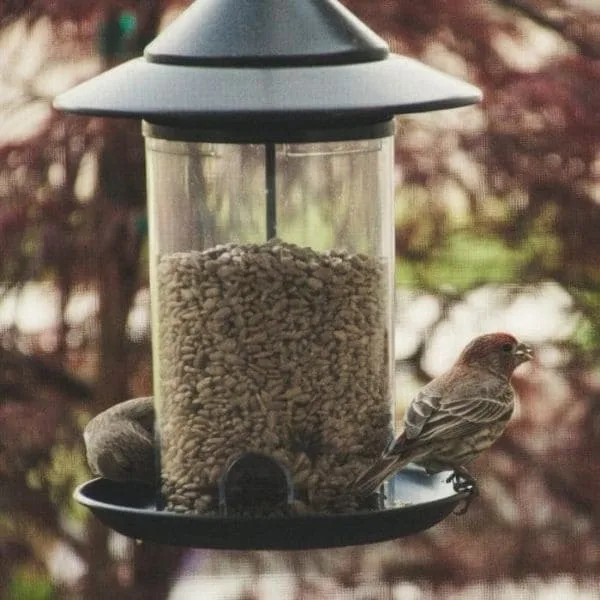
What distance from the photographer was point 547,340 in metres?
5.84

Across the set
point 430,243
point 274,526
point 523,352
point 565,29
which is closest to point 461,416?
point 523,352

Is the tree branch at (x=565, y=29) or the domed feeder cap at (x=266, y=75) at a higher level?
the domed feeder cap at (x=266, y=75)

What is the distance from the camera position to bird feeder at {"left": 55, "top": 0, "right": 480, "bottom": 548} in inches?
136

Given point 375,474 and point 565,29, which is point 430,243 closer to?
point 565,29

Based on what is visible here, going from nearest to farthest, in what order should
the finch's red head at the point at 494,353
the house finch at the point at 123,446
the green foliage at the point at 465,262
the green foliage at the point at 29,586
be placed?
the house finch at the point at 123,446, the finch's red head at the point at 494,353, the green foliage at the point at 465,262, the green foliage at the point at 29,586

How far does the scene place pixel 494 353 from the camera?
4.58 metres

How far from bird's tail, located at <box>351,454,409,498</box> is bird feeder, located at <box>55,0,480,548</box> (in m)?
0.03

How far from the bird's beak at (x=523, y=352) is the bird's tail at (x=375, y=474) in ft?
2.09

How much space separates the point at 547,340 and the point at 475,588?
959mm

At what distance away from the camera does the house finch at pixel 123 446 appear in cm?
410

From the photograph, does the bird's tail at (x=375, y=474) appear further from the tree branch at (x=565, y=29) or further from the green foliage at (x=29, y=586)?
the green foliage at (x=29, y=586)

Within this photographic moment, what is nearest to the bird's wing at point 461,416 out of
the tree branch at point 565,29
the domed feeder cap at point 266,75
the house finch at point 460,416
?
the house finch at point 460,416

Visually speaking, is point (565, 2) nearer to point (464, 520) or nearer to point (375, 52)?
point (464, 520)

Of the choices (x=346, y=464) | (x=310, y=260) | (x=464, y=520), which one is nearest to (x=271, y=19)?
(x=310, y=260)
